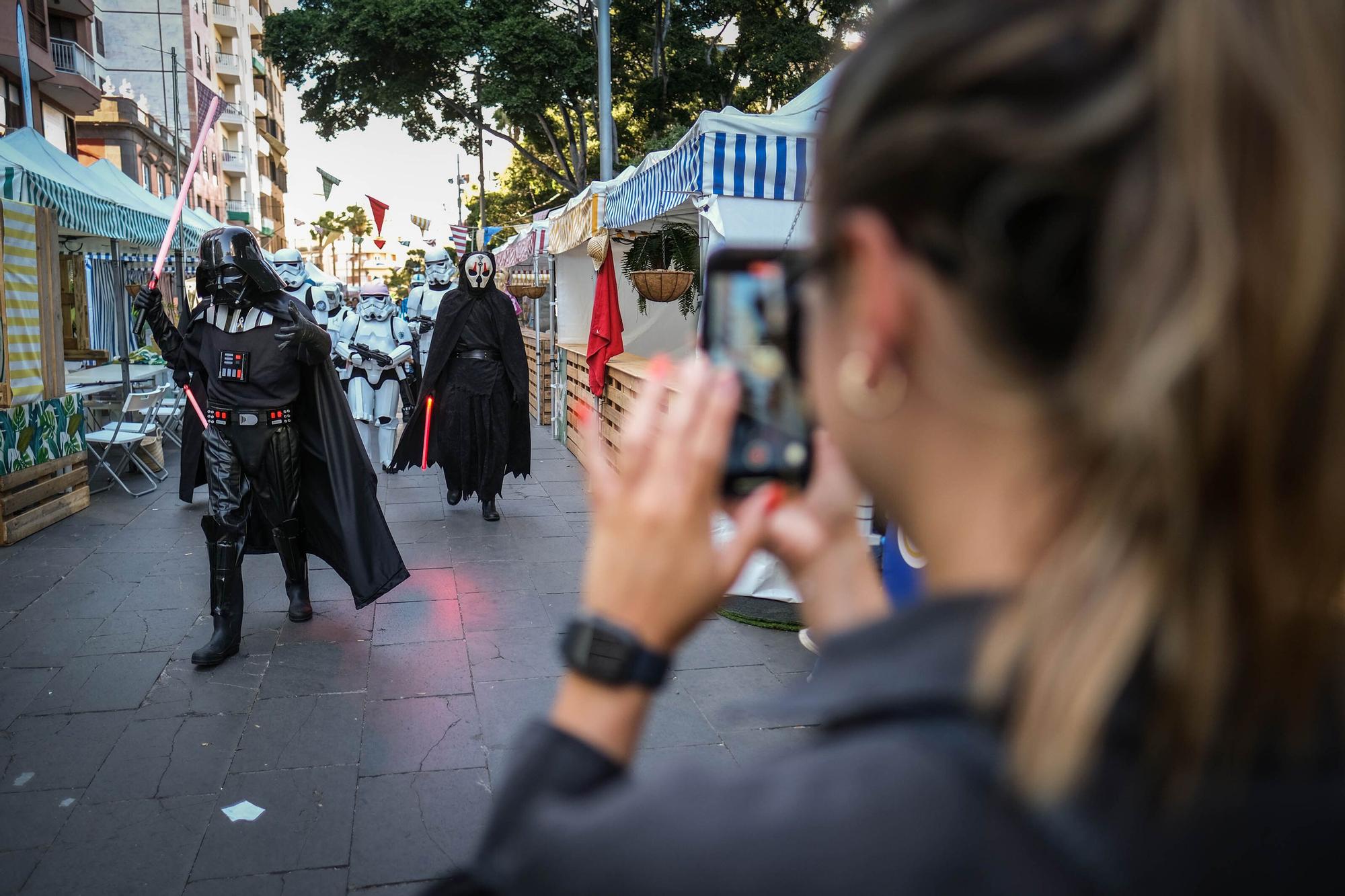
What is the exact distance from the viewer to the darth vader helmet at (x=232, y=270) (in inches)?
193

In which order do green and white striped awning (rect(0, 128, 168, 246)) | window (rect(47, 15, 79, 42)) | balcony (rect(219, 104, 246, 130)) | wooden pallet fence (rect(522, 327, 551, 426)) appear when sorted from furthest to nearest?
balcony (rect(219, 104, 246, 130)) < window (rect(47, 15, 79, 42)) < wooden pallet fence (rect(522, 327, 551, 426)) < green and white striped awning (rect(0, 128, 168, 246))

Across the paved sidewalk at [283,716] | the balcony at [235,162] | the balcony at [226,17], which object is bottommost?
the paved sidewalk at [283,716]

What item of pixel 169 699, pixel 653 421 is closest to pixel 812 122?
pixel 169 699

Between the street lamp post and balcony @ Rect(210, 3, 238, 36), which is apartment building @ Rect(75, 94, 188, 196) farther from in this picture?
the street lamp post

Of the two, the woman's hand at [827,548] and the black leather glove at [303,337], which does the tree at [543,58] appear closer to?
the black leather glove at [303,337]

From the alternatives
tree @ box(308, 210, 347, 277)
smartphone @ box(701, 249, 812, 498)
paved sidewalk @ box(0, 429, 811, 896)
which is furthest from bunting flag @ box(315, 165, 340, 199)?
tree @ box(308, 210, 347, 277)

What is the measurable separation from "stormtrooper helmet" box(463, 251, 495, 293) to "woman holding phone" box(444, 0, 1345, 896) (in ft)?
Answer: 26.6

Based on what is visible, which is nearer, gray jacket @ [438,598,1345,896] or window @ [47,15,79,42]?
gray jacket @ [438,598,1345,896]

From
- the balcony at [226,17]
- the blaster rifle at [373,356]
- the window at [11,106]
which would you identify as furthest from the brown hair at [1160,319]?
the balcony at [226,17]

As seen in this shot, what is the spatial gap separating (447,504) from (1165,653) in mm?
9045

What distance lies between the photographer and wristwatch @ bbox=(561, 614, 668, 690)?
780mm

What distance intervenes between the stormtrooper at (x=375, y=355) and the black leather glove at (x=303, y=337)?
532 cm

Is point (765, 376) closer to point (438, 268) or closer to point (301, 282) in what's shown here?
point (301, 282)

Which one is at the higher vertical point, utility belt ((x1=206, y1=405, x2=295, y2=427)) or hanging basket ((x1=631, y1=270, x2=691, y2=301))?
hanging basket ((x1=631, y1=270, x2=691, y2=301))
